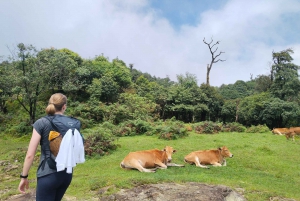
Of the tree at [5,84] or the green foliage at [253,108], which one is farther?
the green foliage at [253,108]

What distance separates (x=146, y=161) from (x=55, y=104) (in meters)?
5.81

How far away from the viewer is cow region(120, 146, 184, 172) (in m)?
8.52

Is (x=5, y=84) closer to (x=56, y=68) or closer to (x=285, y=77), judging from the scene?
(x=56, y=68)

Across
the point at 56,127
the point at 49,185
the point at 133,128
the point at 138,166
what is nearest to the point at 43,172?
the point at 49,185

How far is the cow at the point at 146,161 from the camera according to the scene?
852cm

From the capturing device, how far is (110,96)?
1042 inches

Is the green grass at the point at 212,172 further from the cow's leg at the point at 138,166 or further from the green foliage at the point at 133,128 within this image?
the green foliage at the point at 133,128

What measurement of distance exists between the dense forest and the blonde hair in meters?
15.1

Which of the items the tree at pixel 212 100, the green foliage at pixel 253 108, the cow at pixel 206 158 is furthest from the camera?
the tree at pixel 212 100

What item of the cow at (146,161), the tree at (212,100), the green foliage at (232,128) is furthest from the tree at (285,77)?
the cow at (146,161)

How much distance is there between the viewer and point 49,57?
2186 centimetres

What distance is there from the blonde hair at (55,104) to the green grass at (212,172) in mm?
3101

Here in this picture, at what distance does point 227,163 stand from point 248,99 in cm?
2291

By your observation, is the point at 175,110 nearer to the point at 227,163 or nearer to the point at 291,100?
the point at 291,100
